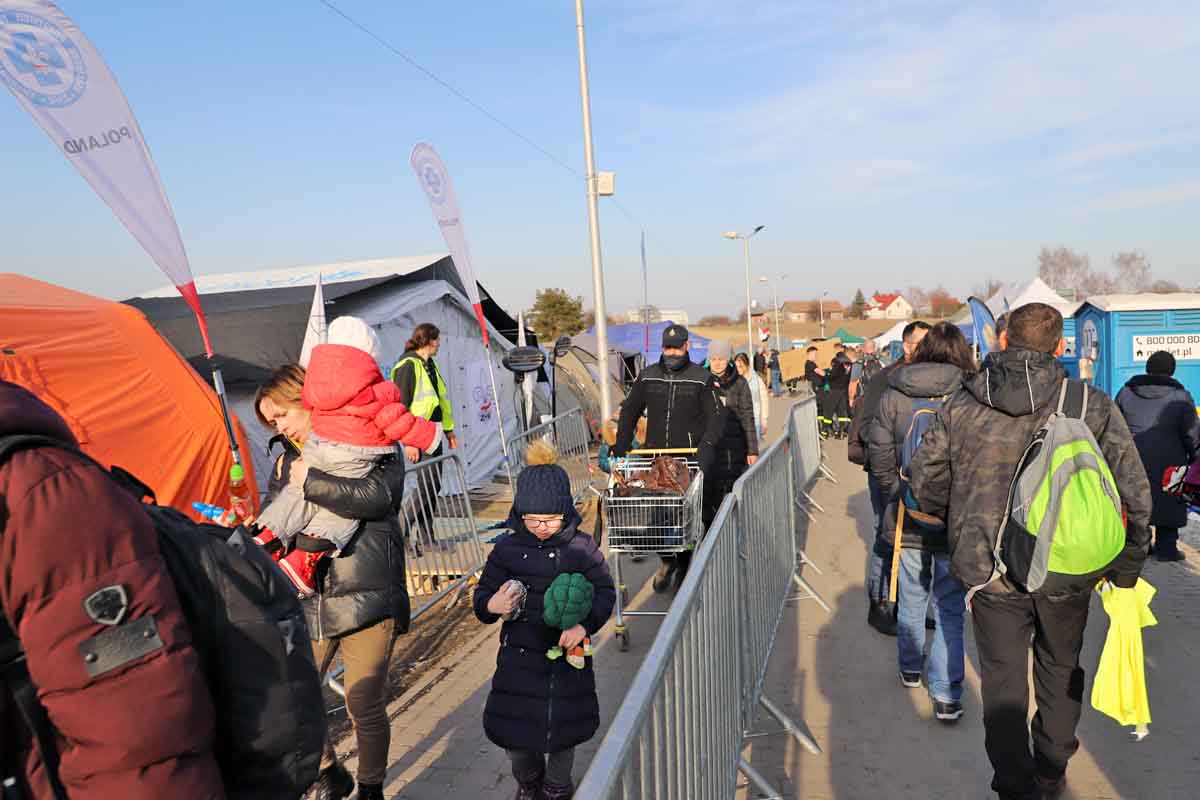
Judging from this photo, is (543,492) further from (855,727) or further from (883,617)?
(883,617)

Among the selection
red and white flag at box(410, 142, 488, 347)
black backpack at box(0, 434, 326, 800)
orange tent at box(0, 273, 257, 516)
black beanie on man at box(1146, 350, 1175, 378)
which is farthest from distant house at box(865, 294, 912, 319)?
black backpack at box(0, 434, 326, 800)

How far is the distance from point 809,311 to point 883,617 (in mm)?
156900

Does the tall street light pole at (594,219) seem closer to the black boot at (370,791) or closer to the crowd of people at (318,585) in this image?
the crowd of people at (318,585)

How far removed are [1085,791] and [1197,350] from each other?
40.8 ft

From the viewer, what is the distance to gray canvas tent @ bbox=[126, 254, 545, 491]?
8.92 metres

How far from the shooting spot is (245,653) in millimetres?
1512

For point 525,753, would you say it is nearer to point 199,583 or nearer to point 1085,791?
point 199,583

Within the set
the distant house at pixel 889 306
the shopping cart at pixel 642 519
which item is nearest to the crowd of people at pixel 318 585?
the shopping cart at pixel 642 519

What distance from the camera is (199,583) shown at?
4.89ft

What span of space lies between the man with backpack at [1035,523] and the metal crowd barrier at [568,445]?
741cm

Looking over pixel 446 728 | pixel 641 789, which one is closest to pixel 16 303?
pixel 446 728

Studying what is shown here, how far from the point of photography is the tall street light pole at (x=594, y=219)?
1342 cm

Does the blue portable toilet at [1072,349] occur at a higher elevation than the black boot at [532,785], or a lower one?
higher

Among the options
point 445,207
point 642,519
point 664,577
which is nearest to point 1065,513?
point 642,519
